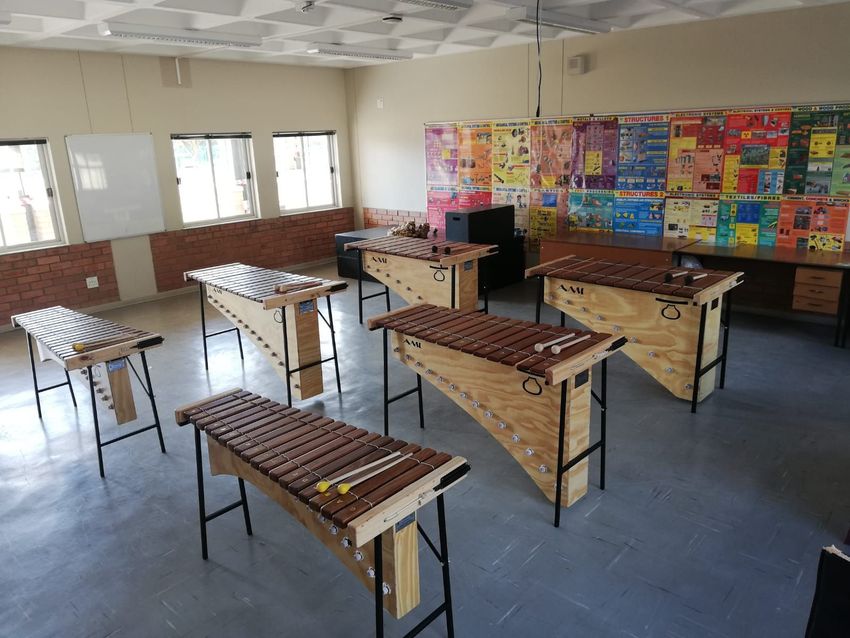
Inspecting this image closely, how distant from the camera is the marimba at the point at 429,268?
223 inches

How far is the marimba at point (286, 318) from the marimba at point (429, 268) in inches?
42.9

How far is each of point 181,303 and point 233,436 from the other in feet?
19.3

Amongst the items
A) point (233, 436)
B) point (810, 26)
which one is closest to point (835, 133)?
point (810, 26)

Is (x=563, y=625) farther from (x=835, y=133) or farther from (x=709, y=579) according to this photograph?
(x=835, y=133)

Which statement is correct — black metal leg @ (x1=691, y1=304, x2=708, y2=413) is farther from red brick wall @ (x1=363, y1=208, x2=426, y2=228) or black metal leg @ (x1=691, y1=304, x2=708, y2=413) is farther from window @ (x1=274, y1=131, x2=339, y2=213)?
window @ (x1=274, y1=131, x2=339, y2=213)

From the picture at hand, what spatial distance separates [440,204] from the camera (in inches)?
371

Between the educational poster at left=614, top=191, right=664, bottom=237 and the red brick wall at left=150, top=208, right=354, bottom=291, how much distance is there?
4763 millimetres

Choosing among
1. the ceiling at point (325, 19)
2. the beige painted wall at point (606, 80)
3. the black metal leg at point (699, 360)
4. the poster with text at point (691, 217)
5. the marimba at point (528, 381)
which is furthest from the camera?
the poster with text at point (691, 217)

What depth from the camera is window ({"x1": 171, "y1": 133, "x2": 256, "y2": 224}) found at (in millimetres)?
8664

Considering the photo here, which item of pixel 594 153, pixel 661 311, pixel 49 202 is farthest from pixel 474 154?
pixel 49 202

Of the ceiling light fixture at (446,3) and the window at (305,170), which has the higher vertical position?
the ceiling light fixture at (446,3)

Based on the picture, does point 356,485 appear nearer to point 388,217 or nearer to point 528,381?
point 528,381

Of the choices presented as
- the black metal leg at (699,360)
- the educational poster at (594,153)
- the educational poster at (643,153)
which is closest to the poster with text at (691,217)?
the educational poster at (643,153)

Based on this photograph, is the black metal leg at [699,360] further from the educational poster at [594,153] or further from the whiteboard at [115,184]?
the whiteboard at [115,184]
